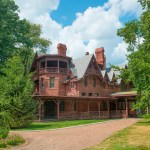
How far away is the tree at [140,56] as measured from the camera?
24.8 metres

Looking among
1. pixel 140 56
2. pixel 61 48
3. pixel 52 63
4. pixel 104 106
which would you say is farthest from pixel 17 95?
pixel 104 106

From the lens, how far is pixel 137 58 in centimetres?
2633

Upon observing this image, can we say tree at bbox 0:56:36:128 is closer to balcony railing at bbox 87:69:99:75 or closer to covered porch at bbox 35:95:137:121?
covered porch at bbox 35:95:137:121

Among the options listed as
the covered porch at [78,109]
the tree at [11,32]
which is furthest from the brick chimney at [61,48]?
the covered porch at [78,109]

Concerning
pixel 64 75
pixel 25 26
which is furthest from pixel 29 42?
pixel 64 75

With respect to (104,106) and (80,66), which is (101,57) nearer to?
(80,66)

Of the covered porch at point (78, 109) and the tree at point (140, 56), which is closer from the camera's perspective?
the tree at point (140, 56)

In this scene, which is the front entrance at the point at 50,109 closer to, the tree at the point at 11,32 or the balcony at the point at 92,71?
the balcony at the point at 92,71

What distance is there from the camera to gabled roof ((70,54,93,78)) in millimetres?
40781

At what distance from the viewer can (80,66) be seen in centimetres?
4203

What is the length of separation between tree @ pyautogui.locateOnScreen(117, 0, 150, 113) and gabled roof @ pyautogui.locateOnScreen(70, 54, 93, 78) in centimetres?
1247

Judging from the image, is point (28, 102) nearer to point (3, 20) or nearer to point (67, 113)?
point (67, 113)

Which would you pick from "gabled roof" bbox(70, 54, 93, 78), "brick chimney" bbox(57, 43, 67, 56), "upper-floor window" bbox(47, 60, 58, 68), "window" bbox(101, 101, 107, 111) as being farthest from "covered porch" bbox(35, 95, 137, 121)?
"brick chimney" bbox(57, 43, 67, 56)

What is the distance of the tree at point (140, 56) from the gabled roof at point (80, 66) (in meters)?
12.5
